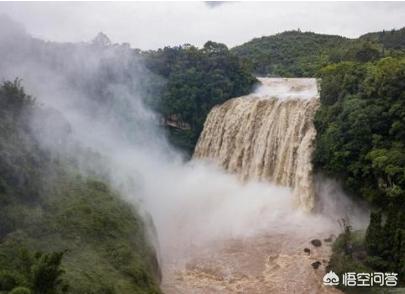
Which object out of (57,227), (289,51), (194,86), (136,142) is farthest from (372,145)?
(289,51)

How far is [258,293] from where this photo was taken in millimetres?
→ 15211

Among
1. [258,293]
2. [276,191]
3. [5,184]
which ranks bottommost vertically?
[258,293]

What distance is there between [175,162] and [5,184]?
1747 centimetres

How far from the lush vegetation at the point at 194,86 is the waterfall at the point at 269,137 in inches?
32.9

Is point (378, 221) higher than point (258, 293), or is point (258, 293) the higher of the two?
point (378, 221)

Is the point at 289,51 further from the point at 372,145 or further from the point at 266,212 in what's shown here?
the point at 372,145

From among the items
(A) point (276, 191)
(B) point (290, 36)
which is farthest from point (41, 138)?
(B) point (290, 36)

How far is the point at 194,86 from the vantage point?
31062 mm

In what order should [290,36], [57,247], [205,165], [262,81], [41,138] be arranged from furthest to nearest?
[290,36] → [262,81] → [205,165] → [41,138] → [57,247]

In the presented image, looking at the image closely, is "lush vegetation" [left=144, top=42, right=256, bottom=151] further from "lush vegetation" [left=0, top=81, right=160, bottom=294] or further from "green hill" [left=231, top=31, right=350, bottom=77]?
"lush vegetation" [left=0, top=81, right=160, bottom=294]

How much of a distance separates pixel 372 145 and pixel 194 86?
48.7 feet

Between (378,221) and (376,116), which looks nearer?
(378,221)

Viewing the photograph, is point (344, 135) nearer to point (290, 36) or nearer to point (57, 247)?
point (57, 247)

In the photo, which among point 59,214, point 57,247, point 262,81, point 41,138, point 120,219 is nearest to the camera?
point 57,247
